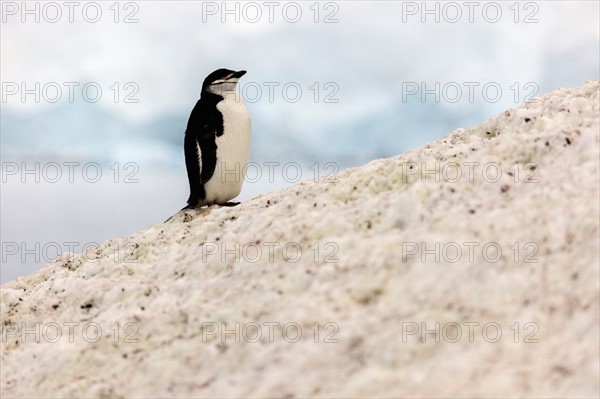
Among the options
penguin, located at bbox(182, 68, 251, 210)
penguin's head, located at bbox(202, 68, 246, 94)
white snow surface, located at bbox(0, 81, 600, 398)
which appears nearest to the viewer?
white snow surface, located at bbox(0, 81, 600, 398)

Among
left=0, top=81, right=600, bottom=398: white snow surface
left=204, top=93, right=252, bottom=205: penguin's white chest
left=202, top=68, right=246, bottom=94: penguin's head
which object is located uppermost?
left=202, top=68, right=246, bottom=94: penguin's head

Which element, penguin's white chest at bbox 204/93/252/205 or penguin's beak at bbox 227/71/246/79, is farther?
penguin's beak at bbox 227/71/246/79

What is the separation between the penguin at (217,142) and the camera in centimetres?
1094

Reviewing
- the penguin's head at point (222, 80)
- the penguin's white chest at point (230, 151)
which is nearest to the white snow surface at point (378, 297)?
the penguin's white chest at point (230, 151)

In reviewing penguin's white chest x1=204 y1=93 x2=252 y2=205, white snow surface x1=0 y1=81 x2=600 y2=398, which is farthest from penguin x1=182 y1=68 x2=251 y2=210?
white snow surface x1=0 y1=81 x2=600 y2=398

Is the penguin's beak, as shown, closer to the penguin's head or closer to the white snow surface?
the penguin's head

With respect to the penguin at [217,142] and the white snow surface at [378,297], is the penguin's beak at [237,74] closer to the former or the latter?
the penguin at [217,142]

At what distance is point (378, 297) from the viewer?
17.9 feet

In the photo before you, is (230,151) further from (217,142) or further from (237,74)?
(237,74)

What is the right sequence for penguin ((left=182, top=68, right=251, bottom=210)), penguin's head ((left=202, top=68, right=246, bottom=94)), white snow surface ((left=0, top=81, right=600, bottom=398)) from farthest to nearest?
penguin's head ((left=202, top=68, right=246, bottom=94))
penguin ((left=182, top=68, right=251, bottom=210))
white snow surface ((left=0, top=81, right=600, bottom=398))

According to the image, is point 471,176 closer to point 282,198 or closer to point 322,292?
point 322,292

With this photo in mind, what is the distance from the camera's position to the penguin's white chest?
10.9 metres

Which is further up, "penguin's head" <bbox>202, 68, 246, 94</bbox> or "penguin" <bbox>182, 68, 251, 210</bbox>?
"penguin's head" <bbox>202, 68, 246, 94</bbox>

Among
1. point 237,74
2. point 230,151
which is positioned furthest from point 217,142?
point 237,74
